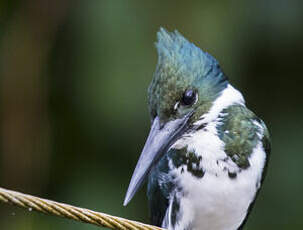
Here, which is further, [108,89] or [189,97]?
[108,89]

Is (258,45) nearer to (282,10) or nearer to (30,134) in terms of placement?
(282,10)

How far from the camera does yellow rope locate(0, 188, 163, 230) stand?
142 centimetres

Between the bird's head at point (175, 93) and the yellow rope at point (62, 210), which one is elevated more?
the bird's head at point (175, 93)

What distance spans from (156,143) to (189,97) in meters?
0.26

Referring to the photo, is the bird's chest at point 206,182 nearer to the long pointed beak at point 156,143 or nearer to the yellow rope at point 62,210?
the long pointed beak at point 156,143

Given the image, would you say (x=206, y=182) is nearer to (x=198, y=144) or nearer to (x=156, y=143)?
(x=198, y=144)

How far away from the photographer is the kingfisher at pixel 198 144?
2.40 meters

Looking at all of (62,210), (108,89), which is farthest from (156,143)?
(108,89)

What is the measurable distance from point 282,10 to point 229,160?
5.98 feet

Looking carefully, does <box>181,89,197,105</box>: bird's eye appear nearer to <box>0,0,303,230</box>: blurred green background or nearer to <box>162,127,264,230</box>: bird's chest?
<box>162,127,264,230</box>: bird's chest

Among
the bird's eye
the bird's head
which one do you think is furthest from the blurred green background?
the bird's eye

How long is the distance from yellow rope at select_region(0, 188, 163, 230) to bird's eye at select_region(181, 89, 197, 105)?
0.97 meters

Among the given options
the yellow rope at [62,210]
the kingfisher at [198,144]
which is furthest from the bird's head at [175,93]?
the yellow rope at [62,210]

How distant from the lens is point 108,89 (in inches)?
152
